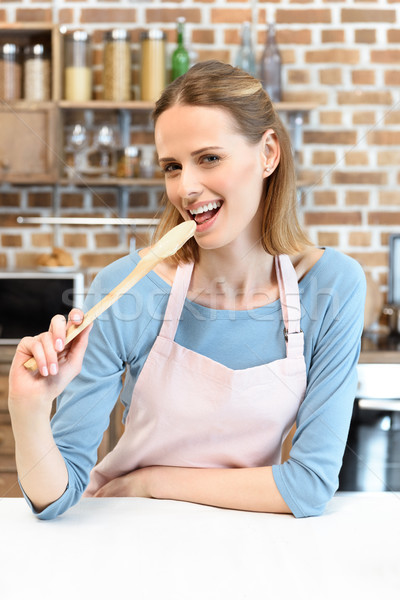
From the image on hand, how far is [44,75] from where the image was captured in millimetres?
1767

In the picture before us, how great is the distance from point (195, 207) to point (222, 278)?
14 centimetres

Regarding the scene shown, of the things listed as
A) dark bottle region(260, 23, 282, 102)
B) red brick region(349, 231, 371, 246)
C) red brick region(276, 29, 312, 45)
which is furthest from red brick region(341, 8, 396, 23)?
red brick region(349, 231, 371, 246)

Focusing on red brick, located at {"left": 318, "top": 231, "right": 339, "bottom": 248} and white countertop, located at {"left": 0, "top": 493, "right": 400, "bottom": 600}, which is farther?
red brick, located at {"left": 318, "top": 231, "right": 339, "bottom": 248}

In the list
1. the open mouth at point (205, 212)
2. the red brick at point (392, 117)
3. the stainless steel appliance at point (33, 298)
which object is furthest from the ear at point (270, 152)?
the red brick at point (392, 117)

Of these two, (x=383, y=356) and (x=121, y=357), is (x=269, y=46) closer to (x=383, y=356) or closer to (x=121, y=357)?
(x=383, y=356)

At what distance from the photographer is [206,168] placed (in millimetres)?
704

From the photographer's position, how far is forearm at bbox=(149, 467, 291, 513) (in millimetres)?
648

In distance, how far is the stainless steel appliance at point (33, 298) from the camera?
1686mm

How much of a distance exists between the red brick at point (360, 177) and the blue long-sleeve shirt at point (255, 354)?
3.70 ft

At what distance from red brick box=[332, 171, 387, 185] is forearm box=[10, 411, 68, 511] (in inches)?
56.6

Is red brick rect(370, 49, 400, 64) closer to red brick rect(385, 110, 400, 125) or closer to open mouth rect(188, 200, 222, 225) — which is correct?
Answer: red brick rect(385, 110, 400, 125)

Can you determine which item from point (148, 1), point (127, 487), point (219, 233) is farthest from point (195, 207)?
point (148, 1)

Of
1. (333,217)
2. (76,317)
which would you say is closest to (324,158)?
(333,217)

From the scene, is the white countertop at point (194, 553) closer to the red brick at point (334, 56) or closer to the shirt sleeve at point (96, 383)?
the shirt sleeve at point (96, 383)
